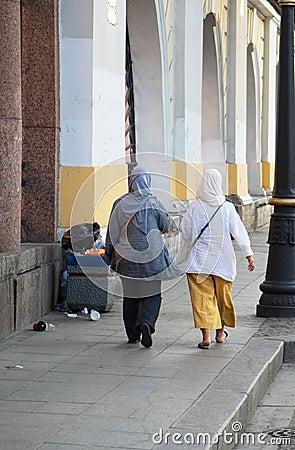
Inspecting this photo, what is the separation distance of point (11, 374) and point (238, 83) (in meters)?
15.4

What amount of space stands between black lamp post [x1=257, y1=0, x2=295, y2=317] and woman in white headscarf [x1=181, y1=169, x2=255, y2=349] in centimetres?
166

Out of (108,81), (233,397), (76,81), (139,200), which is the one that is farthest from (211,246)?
(108,81)

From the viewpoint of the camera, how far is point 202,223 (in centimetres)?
927

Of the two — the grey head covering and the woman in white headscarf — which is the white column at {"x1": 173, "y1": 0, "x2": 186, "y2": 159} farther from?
the grey head covering

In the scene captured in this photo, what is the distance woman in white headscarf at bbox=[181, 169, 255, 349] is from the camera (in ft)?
30.2

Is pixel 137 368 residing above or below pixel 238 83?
below

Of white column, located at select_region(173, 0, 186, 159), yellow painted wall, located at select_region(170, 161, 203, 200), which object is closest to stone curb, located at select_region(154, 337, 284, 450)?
yellow painted wall, located at select_region(170, 161, 203, 200)

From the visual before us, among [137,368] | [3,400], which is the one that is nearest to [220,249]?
[137,368]

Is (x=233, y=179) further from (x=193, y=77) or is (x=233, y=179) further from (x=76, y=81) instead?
(x=76, y=81)

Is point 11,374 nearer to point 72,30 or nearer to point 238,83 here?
point 72,30

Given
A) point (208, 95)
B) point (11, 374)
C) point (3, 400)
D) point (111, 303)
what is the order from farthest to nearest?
point (208, 95) < point (111, 303) < point (11, 374) < point (3, 400)

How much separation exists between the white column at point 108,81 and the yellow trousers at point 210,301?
8.02 feet

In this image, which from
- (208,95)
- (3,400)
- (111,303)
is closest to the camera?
(3,400)

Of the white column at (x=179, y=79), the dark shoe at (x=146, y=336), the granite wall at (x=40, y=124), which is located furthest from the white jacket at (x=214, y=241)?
the white column at (x=179, y=79)
